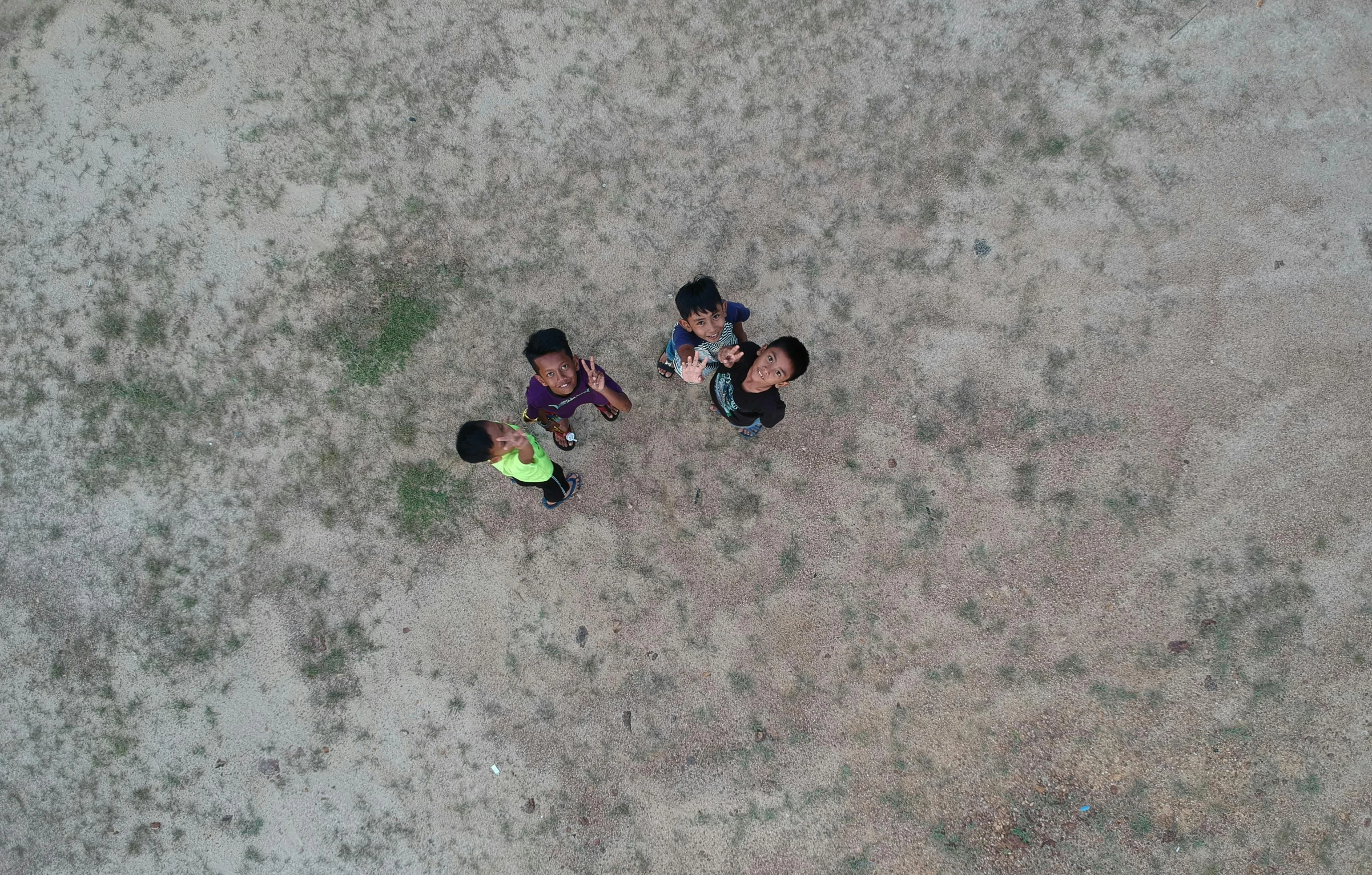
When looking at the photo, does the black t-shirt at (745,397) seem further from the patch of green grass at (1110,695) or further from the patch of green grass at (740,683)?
the patch of green grass at (1110,695)

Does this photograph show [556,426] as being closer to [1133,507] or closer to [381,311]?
[381,311]

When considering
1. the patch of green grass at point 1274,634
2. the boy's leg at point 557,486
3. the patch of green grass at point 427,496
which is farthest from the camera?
the patch of green grass at point 427,496

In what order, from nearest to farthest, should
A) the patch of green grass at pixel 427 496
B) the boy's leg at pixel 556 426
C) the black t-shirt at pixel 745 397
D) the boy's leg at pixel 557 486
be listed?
the black t-shirt at pixel 745 397 < the boy's leg at pixel 556 426 < the boy's leg at pixel 557 486 < the patch of green grass at pixel 427 496

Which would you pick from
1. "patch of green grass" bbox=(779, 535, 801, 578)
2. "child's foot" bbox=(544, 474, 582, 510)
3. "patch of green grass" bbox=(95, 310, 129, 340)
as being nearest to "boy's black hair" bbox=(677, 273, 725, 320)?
"child's foot" bbox=(544, 474, 582, 510)

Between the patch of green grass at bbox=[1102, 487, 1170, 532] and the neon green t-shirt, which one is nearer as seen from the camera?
the neon green t-shirt

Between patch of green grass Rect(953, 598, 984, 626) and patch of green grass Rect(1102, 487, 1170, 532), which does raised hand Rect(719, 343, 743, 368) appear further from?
patch of green grass Rect(1102, 487, 1170, 532)

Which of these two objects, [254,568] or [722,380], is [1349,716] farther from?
[254,568]

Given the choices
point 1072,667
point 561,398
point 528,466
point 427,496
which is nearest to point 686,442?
point 561,398

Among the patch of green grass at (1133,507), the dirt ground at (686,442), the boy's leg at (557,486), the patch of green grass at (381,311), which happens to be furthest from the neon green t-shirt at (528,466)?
the patch of green grass at (1133,507)
